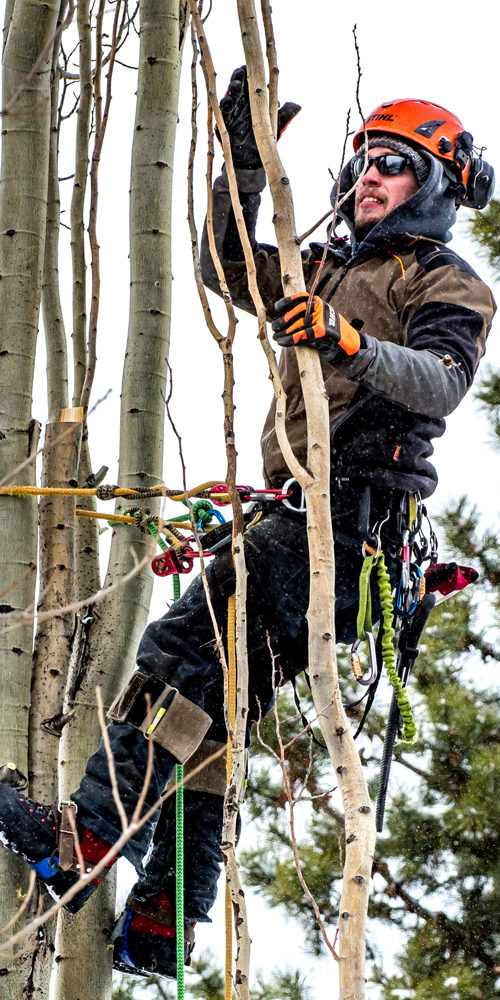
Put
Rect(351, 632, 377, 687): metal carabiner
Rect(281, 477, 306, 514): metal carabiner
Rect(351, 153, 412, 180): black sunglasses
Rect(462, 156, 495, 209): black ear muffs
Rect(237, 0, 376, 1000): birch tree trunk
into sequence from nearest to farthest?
1. Rect(237, 0, 376, 1000): birch tree trunk
2. Rect(351, 632, 377, 687): metal carabiner
3. Rect(281, 477, 306, 514): metal carabiner
4. Rect(351, 153, 412, 180): black sunglasses
5. Rect(462, 156, 495, 209): black ear muffs

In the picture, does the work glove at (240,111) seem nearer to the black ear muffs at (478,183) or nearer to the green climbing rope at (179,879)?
the black ear muffs at (478,183)

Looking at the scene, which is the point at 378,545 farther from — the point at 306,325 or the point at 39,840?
the point at 39,840

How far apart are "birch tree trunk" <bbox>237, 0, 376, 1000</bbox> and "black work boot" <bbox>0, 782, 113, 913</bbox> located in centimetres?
86

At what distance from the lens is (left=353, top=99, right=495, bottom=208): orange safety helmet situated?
2.86 metres

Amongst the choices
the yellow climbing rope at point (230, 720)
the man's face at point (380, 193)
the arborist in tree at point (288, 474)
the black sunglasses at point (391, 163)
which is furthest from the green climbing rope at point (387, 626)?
the black sunglasses at point (391, 163)

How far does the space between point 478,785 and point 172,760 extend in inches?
87.5

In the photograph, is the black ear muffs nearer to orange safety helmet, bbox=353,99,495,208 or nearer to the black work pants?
orange safety helmet, bbox=353,99,495,208

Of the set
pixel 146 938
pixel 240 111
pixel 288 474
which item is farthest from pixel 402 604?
pixel 240 111

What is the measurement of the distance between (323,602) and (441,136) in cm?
158

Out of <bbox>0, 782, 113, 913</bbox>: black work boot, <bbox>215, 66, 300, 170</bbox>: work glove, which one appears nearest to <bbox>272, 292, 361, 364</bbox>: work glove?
<bbox>215, 66, 300, 170</bbox>: work glove

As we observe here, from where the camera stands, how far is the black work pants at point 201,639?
2.41 metres

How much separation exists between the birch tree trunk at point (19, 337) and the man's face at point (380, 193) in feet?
2.58

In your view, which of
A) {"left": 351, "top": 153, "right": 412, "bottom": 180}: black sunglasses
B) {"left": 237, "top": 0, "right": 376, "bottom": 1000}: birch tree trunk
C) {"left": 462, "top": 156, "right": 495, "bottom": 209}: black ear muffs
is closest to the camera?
{"left": 237, "top": 0, "right": 376, "bottom": 1000}: birch tree trunk

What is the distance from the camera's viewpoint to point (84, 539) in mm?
2918
